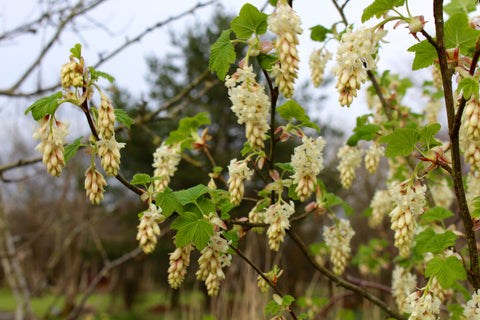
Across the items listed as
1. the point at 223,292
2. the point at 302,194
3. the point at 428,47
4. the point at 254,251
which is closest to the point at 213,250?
the point at 302,194

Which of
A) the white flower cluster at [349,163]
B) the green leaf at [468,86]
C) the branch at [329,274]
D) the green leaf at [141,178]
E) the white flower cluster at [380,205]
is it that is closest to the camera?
the green leaf at [468,86]

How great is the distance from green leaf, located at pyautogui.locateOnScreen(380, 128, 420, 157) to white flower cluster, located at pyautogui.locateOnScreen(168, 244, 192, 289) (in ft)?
2.14

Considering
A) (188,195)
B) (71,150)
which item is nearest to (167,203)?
(188,195)

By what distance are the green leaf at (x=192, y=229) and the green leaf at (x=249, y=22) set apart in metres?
0.51

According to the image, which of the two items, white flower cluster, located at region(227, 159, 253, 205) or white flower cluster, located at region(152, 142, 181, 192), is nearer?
white flower cluster, located at region(227, 159, 253, 205)

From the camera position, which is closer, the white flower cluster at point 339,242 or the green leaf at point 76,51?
the green leaf at point 76,51

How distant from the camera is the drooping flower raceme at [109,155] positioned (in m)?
0.99

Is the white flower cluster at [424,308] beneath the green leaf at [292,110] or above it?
beneath

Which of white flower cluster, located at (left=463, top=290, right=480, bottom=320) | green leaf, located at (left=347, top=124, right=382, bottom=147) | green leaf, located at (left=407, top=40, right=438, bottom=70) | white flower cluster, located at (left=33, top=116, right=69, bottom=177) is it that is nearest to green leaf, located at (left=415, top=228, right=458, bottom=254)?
white flower cluster, located at (left=463, top=290, right=480, bottom=320)

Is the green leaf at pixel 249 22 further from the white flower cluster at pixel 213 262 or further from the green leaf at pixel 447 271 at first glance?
the green leaf at pixel 447 271

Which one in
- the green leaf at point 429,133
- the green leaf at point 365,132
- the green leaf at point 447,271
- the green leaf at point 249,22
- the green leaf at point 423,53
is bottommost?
the green leaf at point 447,271

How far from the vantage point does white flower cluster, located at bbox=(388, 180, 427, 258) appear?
41.6 inches

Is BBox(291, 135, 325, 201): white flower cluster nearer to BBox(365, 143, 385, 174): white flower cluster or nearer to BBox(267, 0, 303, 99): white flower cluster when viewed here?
BBox(267, 0, 303, 99): white flower cluster

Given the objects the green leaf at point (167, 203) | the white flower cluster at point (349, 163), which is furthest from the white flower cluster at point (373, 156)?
the green leaf at point (167, 203)
